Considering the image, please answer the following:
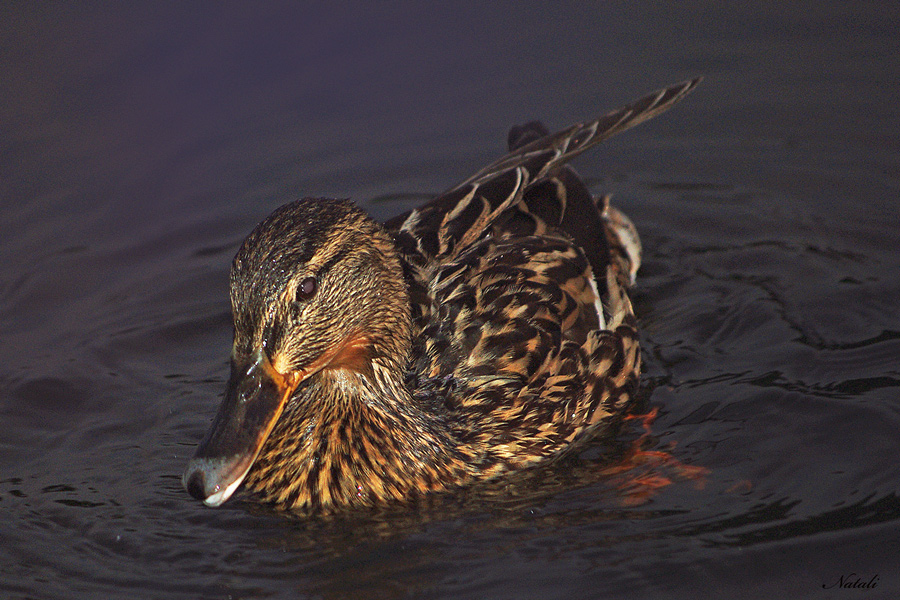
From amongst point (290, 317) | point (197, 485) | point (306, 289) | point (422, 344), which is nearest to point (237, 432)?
point (197, 485)

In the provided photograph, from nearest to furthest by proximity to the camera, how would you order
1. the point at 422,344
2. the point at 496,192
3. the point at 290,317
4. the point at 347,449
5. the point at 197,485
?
the point at 197,485
the point at 290,317
the point at 347,449
the point at 422,344
the point at 496,192

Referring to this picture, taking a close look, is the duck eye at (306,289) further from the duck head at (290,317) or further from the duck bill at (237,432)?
the duck bill at (237,432)

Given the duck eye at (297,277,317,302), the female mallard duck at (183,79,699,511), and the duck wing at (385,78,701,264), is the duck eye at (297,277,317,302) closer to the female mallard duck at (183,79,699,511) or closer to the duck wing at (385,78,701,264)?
the female mallard duck at (183,79,699,511)

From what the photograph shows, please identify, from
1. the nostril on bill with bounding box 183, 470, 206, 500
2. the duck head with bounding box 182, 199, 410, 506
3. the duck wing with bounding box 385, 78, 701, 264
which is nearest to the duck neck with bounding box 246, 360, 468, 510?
the duck head with bounding box 182, 199, 410, 506

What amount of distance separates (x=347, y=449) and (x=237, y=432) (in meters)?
0.90

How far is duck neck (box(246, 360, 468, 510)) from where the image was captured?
19.1 ft

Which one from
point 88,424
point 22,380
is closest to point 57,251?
point 22,380

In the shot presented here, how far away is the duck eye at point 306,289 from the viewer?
529cm

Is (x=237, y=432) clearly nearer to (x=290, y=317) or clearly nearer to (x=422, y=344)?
(x=290, y=317)

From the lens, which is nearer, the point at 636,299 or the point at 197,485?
the point at 197,485

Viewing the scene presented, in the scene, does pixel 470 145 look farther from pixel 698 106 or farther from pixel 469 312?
pixel 469 312

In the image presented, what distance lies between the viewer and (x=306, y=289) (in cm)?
531

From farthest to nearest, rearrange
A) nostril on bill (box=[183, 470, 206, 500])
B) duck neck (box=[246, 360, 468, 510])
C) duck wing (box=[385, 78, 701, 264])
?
1. duck wing (box=[385, 78, 701, 264])
2. duck neck (box=[246, 360, 468, 510])
3. nostril on bill (box=[183, 470, 206, 500])

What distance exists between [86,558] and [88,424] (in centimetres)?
147
